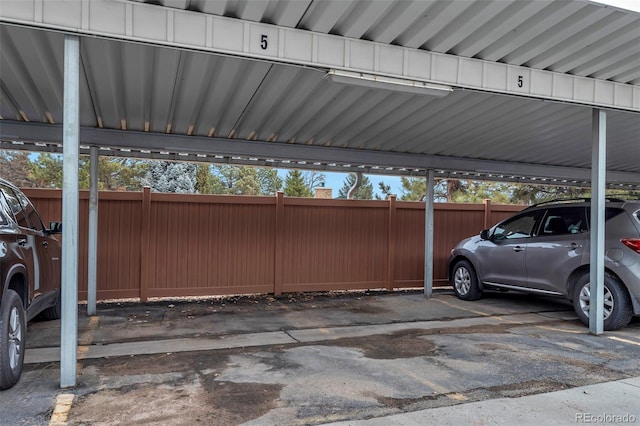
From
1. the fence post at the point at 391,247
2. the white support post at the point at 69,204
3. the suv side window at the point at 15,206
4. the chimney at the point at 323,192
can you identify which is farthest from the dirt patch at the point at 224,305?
the chimney at the point at 323,192

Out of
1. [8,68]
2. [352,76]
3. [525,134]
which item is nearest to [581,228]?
[525,134]

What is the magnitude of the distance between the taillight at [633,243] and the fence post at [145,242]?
24.2ft

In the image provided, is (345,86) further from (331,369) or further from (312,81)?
(331,369)

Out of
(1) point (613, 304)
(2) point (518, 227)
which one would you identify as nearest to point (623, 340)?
(1) point (613, 304)

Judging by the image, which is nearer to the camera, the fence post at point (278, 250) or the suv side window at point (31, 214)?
the suv side window at point (31, 214)

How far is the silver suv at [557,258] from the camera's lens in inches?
237

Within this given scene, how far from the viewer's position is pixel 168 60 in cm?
468

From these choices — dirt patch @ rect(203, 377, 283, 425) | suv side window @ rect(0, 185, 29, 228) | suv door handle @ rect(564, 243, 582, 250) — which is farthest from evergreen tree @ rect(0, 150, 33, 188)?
suv door handle @ rect(564, 243, 582, 250)

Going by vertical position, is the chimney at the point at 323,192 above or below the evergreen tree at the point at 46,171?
below

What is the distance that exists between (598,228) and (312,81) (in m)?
4.09

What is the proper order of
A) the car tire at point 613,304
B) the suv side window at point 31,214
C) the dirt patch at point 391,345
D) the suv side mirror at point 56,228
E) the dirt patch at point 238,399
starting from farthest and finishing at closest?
the car tire at point 613,304, the suv side mirror at point 56,228, the suv side window at point 31,214, the dirt patch at point 391,345, the dirt patch at point 238,399

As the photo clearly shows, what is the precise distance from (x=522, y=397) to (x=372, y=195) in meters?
38.6

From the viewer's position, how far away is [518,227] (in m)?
7.86

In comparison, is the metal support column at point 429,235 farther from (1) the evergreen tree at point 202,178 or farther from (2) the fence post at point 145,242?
(1) the evergreen tree at point 202,178
